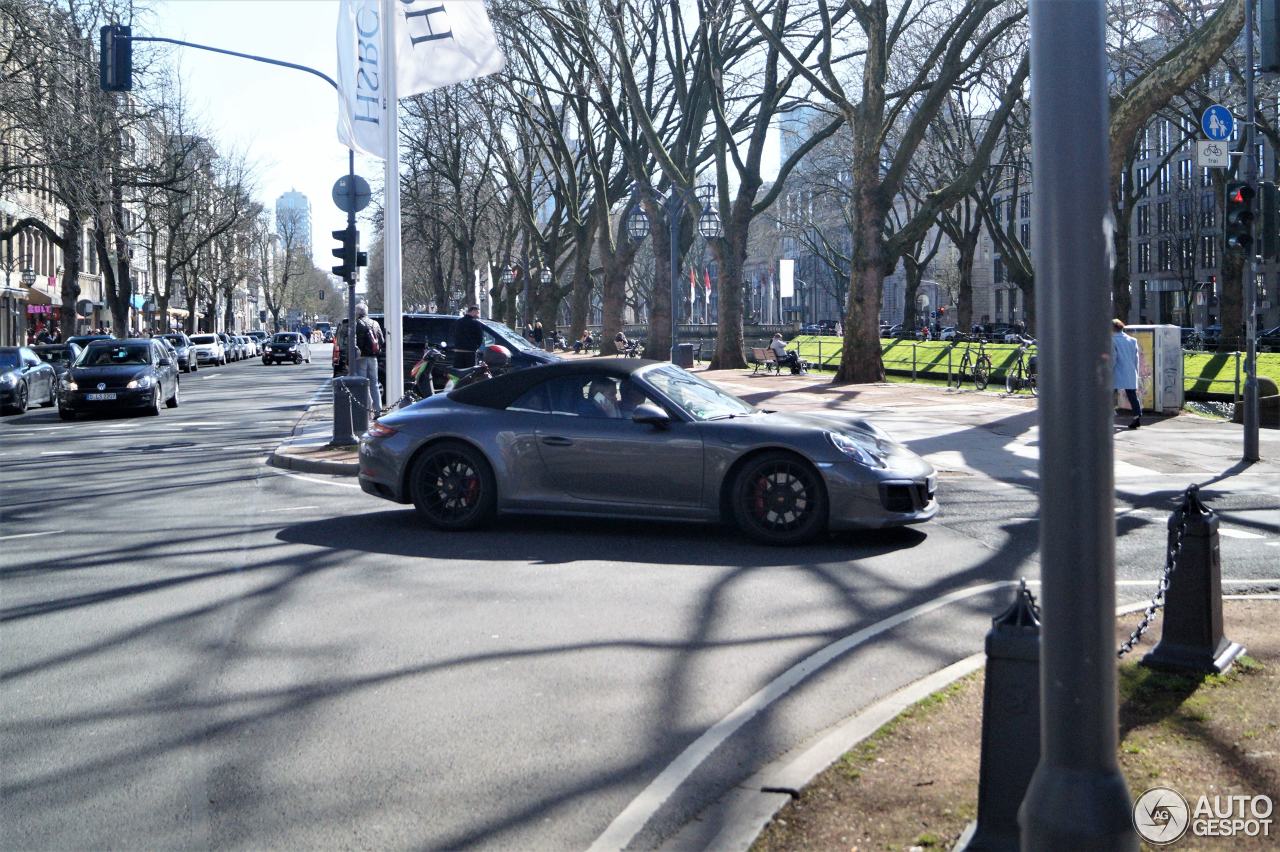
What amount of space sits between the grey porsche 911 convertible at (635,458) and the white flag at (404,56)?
8712 mm

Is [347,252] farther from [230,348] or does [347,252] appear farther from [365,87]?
[230,348]

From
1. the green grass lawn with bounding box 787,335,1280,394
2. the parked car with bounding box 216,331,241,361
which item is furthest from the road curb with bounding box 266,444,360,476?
the parked car with bounding box 216,331,241,361

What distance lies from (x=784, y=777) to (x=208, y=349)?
220 ft

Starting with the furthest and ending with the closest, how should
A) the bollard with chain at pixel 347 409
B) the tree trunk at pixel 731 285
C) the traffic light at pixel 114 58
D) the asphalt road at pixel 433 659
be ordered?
the tree trunk at pixel 731 285 < the traffic light at pixel 114 58 < the bollard with chain at pixel 347 409 < the asphalt road at pixel 433 659

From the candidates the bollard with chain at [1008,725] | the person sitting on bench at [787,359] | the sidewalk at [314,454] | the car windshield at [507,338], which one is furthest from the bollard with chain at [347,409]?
the person sitting on bench at [787,359]

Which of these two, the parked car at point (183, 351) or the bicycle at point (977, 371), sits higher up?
the parked car at point (183, 351)

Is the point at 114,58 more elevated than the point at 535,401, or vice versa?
the point at 114,58

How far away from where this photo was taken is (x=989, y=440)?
18203 mm

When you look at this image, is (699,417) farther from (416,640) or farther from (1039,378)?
(1039,378)

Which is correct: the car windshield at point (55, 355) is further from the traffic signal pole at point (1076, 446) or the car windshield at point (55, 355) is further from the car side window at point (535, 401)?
the traffic signal pole at point (1076, 446)

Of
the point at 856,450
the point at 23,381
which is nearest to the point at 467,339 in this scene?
the point at 23,381

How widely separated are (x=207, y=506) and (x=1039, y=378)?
10.2 m

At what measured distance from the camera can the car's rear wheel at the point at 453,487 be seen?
10.3 metres

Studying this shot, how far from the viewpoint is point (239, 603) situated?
7.75 metres
